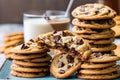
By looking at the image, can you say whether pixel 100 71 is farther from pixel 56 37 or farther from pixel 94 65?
pixel 56 37

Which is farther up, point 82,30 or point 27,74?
point 82,30

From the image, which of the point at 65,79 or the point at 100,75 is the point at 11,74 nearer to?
the point at 65,79

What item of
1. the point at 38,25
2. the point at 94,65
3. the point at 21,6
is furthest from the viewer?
the point at 21,6

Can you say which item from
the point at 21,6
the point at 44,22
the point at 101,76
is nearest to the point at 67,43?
the point at 101,76

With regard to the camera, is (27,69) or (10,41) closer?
(27,69)

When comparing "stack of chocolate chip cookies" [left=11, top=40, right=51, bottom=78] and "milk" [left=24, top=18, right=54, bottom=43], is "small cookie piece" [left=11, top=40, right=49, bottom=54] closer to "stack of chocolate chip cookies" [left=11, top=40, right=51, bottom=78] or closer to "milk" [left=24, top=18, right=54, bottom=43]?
"stack of chocolate chip cookies" [left=11, top=40, right=51, bottom=78]

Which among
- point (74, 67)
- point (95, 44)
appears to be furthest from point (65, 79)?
point (95, 44)

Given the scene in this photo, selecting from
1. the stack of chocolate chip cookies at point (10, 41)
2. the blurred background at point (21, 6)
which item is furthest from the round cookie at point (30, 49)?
the blurred background at point (21, 6)
